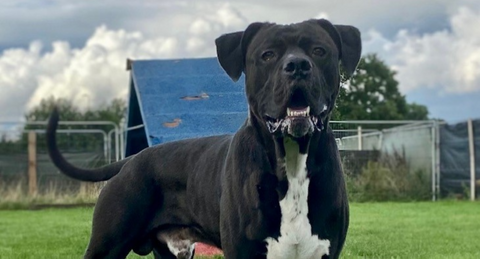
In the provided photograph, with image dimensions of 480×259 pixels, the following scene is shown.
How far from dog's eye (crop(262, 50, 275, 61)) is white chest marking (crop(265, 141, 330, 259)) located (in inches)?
15.6

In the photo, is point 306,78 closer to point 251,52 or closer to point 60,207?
point 251,52

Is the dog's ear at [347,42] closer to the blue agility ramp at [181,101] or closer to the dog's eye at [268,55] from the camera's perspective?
the dog's eye at [268,55]

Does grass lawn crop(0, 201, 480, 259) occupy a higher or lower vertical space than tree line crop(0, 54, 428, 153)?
lower

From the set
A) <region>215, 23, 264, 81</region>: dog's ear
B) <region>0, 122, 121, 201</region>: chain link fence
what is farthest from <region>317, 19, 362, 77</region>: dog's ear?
<region>0, 122, 121, 201</region>: chain link fence

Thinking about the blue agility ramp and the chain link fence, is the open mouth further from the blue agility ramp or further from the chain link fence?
the chain link fence

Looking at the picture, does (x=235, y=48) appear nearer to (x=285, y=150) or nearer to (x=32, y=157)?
(x=285, y=150)

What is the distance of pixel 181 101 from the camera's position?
302 inches

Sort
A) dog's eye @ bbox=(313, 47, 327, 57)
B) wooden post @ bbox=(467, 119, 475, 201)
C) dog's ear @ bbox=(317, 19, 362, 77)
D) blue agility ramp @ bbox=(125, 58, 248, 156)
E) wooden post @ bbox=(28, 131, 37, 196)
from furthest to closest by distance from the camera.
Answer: wooden post @ bbox=(28, 131, 37, 196)
wooden post @ bbox=(467, 119, 475, 201)
blue agility ramp @ bbox=(125, 58, 248, 156)
dog's ear @ bbox=(317, 19, 362, 77)
dog's eye @ bbox=(313, 47, 327, 57)

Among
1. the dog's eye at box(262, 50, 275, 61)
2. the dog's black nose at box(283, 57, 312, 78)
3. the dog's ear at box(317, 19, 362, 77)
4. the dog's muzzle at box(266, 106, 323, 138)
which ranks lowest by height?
the dog's muzzle at box(266, 106, 323, 138)

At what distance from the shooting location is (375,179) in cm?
1490

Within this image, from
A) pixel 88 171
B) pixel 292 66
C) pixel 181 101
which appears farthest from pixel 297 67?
pixel 181 101

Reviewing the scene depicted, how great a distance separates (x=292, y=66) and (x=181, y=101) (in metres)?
4.58

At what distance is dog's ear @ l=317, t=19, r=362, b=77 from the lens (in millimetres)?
3600

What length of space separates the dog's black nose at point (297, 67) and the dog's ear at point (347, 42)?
1.58 feet
